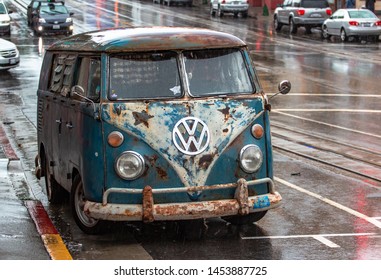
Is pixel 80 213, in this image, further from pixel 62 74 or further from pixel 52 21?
pixel 52 21

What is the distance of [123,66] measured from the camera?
10.8 m

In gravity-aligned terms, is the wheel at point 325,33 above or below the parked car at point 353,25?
below

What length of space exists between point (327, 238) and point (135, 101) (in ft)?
8.16

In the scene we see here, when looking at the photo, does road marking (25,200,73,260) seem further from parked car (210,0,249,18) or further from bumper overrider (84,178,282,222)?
parked car (210,0,249,18)

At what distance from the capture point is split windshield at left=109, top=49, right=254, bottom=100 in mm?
10734

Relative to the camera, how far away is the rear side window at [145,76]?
1071 cm

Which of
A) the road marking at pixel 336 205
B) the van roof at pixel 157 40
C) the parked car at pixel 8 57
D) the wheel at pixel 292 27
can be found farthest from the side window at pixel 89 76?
the wheel at pixel 292 27

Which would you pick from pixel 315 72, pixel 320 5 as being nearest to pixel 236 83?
pixel 315 72

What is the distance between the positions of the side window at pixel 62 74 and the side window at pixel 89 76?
1.03ft

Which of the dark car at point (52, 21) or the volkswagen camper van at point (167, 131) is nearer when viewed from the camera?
the volkswagen camper van at point (167, 131)

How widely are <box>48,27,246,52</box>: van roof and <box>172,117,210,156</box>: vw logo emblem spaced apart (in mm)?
915

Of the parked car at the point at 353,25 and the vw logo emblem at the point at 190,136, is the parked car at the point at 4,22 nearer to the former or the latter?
the parked car at the point at 353,25

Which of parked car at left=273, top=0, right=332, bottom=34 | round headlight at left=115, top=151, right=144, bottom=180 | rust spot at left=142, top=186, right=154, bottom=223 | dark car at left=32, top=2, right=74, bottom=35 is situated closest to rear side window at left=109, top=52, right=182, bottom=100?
Result: round headlight at left=115, top=151, right=144, bottom=180

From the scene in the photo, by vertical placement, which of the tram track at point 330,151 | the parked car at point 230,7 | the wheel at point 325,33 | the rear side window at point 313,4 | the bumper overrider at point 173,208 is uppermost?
the bumper overrider at point 173,208
